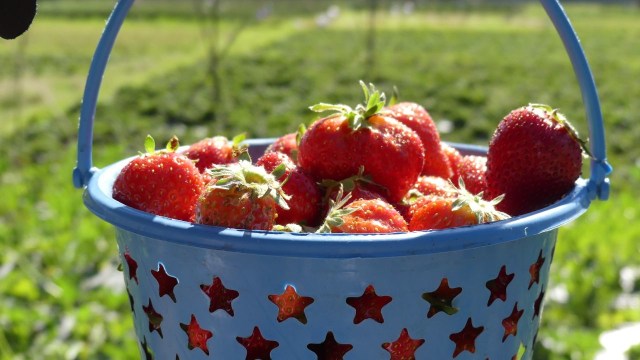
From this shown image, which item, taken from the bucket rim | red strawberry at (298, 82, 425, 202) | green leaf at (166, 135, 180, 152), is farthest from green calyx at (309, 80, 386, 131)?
the bucket rim

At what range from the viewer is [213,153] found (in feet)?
4.22

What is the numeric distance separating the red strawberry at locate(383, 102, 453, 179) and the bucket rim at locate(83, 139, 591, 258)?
0.40 m

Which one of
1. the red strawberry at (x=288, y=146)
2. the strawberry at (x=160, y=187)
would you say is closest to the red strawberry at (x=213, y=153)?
the red strawberry at (x=288, y=146)

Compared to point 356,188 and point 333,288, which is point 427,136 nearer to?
point 356,188

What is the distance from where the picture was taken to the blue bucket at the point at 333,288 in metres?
0.85

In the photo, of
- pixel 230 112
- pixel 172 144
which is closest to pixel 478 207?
pixel 172 144

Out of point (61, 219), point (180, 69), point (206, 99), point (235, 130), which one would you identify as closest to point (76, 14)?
point (180, 69)

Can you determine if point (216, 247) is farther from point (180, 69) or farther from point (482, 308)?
point (180, 69)

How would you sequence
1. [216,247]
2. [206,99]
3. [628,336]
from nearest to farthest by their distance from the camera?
1. [216,247]
2. [628,336]
3. [206,99]

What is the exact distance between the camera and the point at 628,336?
7.34 ft

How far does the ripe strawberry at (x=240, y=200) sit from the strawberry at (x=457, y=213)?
20 centimetres

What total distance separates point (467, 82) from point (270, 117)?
2.73 metres

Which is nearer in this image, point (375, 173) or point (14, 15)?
point (14, 15)

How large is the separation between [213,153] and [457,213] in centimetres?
47
